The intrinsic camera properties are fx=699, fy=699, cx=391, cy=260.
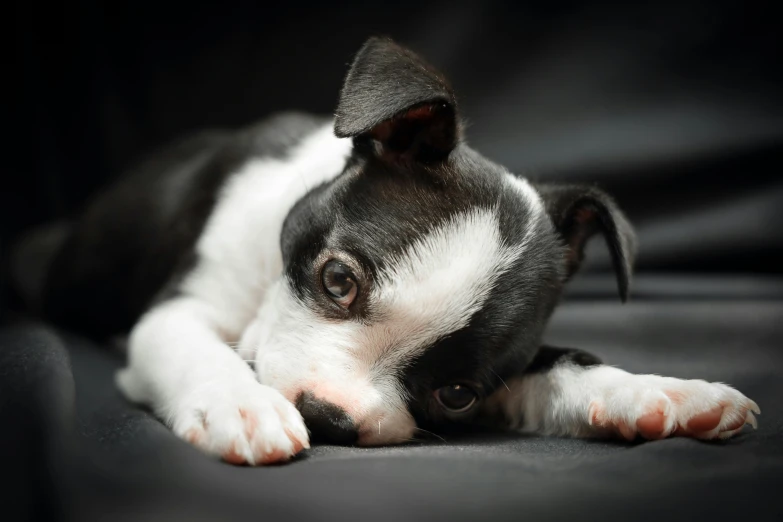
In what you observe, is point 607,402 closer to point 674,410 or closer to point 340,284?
point 674,410

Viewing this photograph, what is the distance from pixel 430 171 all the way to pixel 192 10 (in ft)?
7.38

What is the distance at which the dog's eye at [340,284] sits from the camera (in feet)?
6.29

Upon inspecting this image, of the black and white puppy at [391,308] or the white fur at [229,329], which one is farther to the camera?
the black and white puppy at [391,308]

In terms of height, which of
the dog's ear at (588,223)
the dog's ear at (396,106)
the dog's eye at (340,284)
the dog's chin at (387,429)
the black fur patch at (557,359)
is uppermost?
the dog's ear at (396,106)

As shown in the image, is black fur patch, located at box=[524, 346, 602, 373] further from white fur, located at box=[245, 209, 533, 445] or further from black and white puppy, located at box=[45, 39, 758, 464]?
white fur, located at box=[245, 209, 533, 445]

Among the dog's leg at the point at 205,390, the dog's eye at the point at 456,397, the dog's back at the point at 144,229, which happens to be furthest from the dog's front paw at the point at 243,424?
the dog's back at the point at 144,229

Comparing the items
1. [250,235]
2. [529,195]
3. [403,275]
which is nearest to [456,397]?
[403,275]

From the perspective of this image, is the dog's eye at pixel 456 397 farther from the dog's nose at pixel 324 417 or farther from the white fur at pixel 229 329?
the white fur at pixel 229 329

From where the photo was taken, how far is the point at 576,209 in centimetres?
231

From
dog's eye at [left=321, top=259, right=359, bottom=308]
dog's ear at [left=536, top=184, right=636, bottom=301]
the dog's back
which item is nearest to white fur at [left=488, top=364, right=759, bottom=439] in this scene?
dog's ear at [left=536, top=184, right=636, bottom=301]

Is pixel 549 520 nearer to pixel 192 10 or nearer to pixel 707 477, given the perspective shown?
pixel 707 477

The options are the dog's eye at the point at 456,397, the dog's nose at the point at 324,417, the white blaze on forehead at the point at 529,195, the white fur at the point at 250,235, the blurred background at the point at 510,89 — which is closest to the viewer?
the dog's nose at the point at 324,417

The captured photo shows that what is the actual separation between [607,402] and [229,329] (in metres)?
1.26

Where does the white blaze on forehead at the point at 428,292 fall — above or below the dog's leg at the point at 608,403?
above
